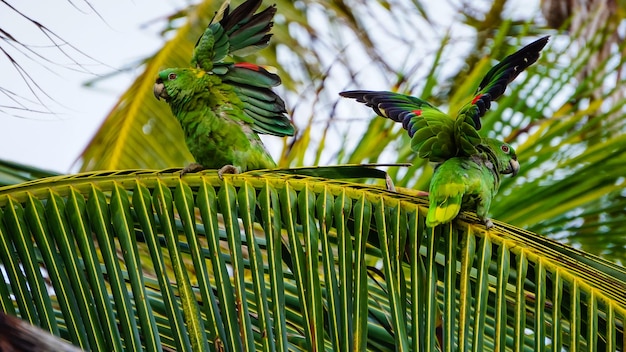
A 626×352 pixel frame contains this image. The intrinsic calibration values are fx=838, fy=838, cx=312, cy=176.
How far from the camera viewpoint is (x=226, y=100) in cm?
229

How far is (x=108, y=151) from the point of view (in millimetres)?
4121

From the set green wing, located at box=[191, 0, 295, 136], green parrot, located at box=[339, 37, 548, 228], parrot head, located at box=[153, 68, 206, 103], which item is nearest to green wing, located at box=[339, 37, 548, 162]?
green parrot, located at box=[339, 37, 548, 228]

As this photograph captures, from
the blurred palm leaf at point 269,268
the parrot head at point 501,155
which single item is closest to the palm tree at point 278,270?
the blurred palm leaf at point 269,268

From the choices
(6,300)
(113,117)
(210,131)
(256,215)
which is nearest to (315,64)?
(113,117)

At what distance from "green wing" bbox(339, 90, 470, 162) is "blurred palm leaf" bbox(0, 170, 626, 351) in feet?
0.71

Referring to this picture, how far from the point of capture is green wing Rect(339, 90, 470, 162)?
6.40ft

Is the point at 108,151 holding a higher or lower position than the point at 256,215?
lower

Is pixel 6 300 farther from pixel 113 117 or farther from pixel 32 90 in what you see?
pixel 113 117

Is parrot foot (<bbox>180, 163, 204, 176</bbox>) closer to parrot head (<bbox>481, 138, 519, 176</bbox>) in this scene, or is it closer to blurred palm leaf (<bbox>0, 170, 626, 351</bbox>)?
blurred palm leaf (<bbox>0, 170, 626, 351</bbox>)

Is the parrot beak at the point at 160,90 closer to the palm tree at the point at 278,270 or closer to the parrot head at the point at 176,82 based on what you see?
the parrot head at the point at 176,82

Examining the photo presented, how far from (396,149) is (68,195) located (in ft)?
5.42

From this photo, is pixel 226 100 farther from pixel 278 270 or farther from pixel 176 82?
pixel 278 270

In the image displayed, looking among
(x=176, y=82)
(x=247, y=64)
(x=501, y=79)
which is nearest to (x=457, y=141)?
(x=501, y=79)

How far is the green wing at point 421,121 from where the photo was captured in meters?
1.95
